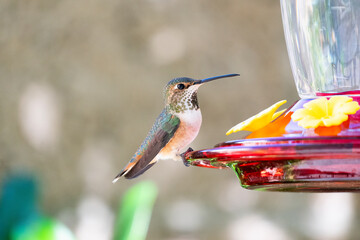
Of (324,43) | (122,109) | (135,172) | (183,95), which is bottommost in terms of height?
(122,109)

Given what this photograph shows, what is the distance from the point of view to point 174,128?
2682 millimetres

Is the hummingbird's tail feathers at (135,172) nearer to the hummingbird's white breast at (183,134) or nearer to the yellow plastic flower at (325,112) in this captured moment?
the hummingbird's white breast at (183,134)

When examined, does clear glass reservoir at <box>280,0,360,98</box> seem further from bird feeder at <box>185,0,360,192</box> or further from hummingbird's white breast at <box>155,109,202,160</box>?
hummingbird's white breast at <box>155,109,202,160</box>

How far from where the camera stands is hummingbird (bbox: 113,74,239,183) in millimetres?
2584

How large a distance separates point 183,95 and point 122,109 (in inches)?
124

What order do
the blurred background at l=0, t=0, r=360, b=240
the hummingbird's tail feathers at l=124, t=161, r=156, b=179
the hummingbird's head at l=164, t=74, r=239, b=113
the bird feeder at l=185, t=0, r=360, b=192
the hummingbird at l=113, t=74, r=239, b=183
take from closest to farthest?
the bird feeder at l=185, t=0, r=360, b=192 → the hummingbird's tail feathers at l=124, t=161, r=156, b=179 → the hummingbird at l=113, t=74, r=239, b=183 → the hummingbird's head at l=164, t=74, r=239, b=113 → the blurred background at l=0, t=0, r=360, b=240

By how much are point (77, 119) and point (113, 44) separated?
770 mm

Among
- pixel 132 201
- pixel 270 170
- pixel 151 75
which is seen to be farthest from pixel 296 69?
pixel 151 75

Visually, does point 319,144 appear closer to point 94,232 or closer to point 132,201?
point 132,201

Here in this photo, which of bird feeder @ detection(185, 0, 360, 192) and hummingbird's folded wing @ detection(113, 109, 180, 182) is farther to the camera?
hummingbird's folded wing @ detection(113, 109, 180, 182)

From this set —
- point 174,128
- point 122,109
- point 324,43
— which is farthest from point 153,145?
point 122,109

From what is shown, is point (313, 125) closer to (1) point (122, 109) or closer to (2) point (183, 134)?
(2) point (183, 134)

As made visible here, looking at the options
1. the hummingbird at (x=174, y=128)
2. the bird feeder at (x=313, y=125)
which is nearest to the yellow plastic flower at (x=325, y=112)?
the bird feeder at (x=313, y=125)

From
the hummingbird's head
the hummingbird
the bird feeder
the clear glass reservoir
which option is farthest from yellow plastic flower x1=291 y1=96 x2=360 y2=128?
the hummingbird's head
